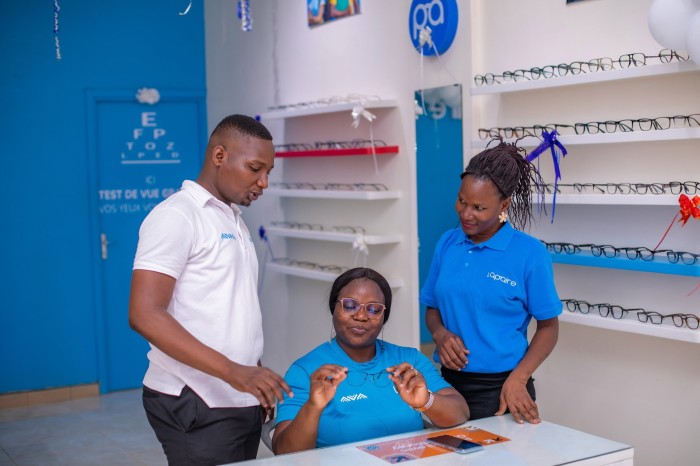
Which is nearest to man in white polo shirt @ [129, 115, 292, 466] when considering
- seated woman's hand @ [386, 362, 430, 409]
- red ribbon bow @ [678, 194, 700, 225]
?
seated woman's hand @ [386, 362, 430, 409]

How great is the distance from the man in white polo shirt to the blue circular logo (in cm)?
191

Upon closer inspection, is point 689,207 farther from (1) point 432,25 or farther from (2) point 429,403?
(1) point 432,25

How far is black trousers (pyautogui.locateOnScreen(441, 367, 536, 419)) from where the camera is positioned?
247 centimetres

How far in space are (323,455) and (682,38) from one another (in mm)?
1748

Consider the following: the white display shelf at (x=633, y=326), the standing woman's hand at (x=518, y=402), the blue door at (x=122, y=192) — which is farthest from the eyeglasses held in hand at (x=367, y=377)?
the blue door at (x=122, y=192)

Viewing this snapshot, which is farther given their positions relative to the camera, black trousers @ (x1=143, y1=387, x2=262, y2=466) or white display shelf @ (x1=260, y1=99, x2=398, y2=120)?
white display shelf @ (x1=260, y1=99, x2=398, y2=120)

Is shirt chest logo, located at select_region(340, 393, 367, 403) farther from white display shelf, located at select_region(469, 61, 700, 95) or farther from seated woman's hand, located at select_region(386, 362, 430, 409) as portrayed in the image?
white display shelf, located at select_region(469, 61, 700, 95)

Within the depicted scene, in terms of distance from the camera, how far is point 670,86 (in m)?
3.02

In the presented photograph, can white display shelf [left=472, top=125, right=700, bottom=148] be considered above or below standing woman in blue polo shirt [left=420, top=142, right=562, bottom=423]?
above

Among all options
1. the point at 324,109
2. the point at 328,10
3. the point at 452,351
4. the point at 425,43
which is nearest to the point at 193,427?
the point at 452,351

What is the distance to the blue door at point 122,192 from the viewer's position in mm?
6039

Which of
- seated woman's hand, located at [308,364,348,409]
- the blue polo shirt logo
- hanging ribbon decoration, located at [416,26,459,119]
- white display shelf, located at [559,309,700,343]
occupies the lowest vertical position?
white display shelf, located at [559,309,700,343]

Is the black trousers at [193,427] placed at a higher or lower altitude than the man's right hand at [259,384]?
lower

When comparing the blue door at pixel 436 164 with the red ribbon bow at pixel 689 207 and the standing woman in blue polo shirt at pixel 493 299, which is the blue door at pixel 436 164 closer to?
the red ribbon bow at pixel 689 207
